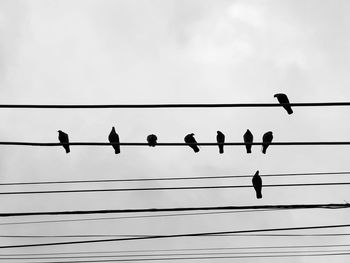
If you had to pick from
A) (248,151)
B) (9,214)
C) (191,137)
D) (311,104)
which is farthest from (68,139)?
(311,104)

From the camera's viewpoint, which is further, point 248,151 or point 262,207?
point 248,151

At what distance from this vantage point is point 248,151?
20.1m

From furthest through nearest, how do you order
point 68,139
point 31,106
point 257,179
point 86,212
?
point 68,139
point 257,179
point 86,212
point 31,106

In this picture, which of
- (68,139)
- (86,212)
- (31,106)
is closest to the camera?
(31,106)

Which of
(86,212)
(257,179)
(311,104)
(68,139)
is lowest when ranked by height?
(86,212)

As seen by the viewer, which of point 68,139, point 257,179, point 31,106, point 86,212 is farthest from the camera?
point 68,139

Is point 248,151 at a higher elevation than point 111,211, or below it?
higher

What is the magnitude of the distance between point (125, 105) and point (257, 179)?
952 centimetres

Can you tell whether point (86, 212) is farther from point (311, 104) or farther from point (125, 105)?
point (311, 104)

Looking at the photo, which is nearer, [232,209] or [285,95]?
[232,209]

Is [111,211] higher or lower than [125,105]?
lower

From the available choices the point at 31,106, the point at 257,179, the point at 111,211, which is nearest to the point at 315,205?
the point at 111,211

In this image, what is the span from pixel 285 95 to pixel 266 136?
1.15m

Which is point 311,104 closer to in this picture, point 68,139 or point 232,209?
point 232,209
